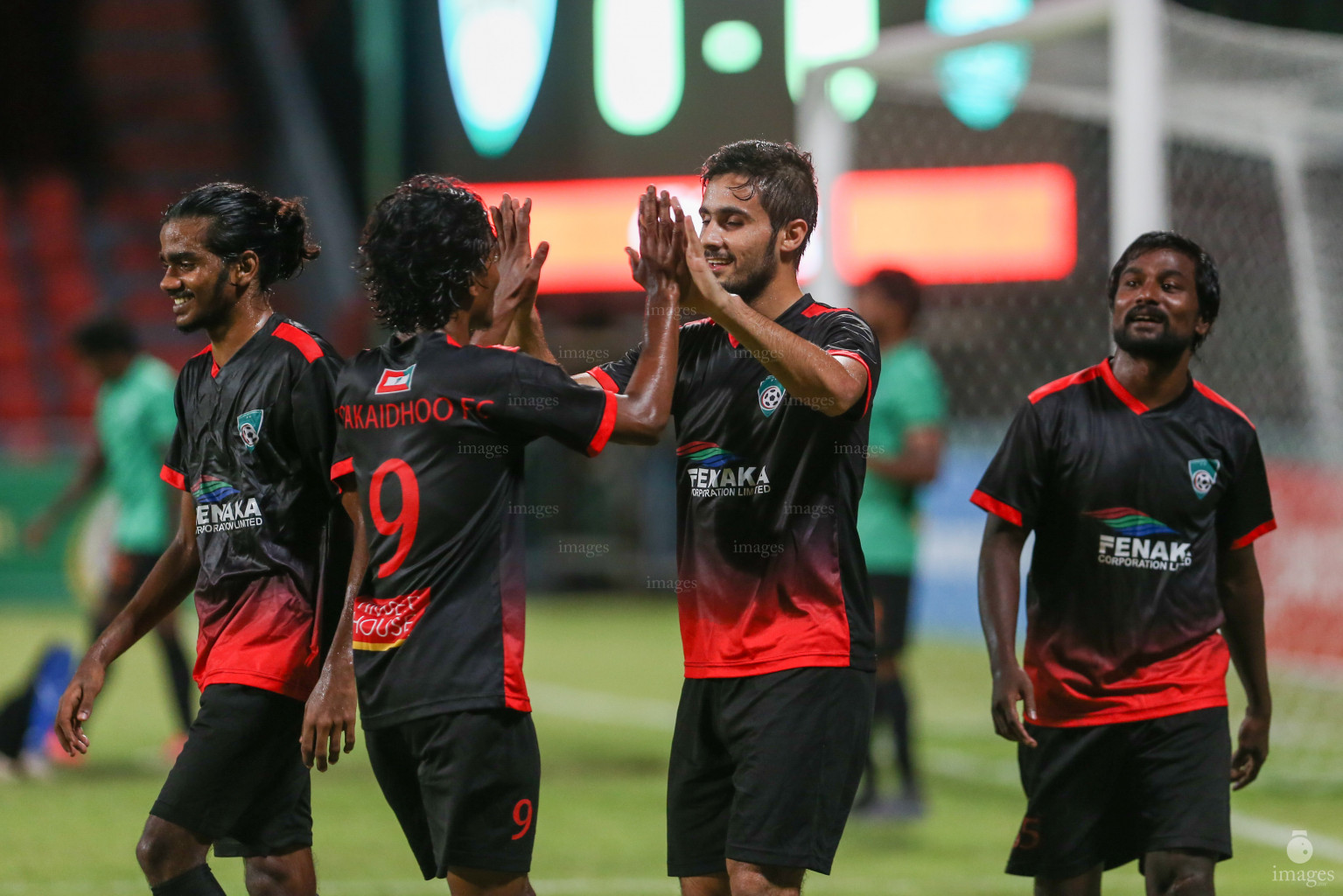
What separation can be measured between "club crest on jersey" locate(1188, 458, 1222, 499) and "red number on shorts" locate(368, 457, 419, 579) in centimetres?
207

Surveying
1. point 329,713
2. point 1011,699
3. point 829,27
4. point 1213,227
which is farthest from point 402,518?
point 829,27

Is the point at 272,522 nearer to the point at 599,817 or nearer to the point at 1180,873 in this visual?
the point at 1180,873

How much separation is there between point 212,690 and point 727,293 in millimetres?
1568

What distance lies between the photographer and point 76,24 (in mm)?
24562

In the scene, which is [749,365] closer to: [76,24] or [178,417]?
[178,417]

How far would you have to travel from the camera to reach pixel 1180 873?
391cm

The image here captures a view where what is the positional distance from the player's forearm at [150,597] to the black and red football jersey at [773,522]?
3.94ft

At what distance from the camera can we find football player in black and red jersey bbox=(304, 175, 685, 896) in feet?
10.9

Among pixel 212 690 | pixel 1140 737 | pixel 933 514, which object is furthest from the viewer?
pixel 933 514

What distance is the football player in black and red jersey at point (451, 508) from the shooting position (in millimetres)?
3312

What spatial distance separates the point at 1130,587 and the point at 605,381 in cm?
149

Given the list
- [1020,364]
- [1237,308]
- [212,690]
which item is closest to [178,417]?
[212,690]

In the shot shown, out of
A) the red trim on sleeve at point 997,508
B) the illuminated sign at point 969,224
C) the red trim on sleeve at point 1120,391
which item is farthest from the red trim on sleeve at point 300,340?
the illuminated sign at point 969,224

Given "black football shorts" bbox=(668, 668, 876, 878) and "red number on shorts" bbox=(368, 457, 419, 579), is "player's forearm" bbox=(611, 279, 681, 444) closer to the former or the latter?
"red number on shorts" bbox=(368, 457, 419, 579)
